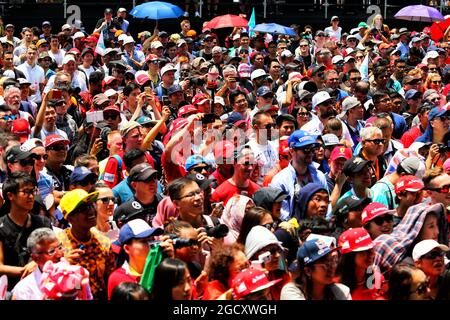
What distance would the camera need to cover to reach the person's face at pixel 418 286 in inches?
226

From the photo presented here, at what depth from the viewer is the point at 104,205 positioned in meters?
7.25

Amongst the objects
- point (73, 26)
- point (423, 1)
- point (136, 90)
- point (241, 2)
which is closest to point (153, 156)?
point (136, 90)

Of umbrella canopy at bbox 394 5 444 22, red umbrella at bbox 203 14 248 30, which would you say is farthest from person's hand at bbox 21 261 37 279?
umbrella canopy at bbox 394 5 444 22

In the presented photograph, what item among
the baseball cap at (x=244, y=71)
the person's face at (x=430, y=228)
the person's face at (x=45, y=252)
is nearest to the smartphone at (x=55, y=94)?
the baseball cap at (x=244, y=71)

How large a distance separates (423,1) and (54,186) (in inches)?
754

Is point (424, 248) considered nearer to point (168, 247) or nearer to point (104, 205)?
point (168, 247)

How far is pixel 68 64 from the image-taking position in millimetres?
13930

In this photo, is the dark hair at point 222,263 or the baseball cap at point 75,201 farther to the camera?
the baseball cap at point 75,201

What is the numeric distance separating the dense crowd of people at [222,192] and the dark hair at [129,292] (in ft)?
0.04

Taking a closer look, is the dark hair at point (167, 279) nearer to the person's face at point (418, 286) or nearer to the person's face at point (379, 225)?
the person's face at point (418, 286)

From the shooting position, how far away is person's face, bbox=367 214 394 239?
688cm

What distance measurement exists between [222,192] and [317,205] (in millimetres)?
898

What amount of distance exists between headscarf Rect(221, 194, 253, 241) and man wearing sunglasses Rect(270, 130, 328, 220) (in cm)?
96

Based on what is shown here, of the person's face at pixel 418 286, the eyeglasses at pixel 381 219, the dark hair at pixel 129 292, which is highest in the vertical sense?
the dark hair at pixel 129 292
